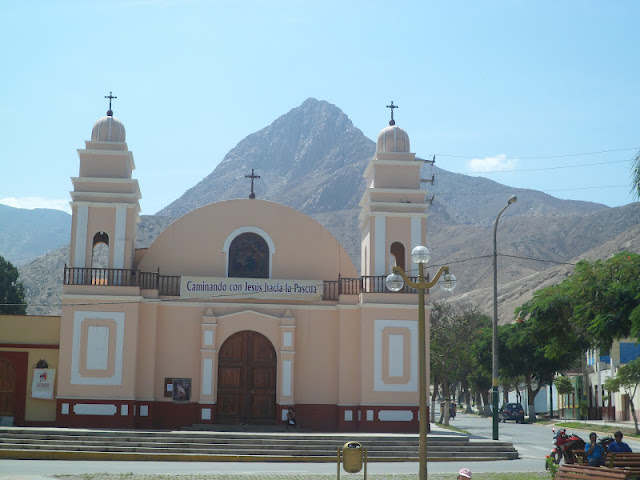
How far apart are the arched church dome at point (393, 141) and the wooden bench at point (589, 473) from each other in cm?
1782

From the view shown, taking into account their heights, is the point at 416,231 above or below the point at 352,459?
above

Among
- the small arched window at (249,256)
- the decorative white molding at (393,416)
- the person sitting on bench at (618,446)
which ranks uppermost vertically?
the small arched window at (249,256)

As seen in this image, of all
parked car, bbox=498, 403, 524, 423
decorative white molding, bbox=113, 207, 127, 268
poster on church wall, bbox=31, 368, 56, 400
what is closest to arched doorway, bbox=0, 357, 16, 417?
poster on church wall, bbox=31, 368, 56, 400

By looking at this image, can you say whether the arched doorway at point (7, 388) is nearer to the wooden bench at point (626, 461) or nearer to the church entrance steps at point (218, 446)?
the church entrance steps at point (218, 446)

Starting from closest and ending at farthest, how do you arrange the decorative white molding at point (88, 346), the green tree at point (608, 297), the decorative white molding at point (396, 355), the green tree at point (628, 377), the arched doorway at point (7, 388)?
the green tree at point (608, 297) < the decorative white molding at point (88, 346) < the arched doorway at point (7, 388) < the decorative white molding at point (396, 355) < the green tree at point (628, 377)

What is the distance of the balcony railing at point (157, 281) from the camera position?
3014 cm

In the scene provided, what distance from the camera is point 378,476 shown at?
20.3 metres

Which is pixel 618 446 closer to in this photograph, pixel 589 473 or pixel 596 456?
pixel 596 456

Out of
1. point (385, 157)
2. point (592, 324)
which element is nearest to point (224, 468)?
point (592, 324)

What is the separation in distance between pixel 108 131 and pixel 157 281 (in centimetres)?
585

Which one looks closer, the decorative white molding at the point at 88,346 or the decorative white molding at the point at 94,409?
the decorative white molding at the point at 94,409

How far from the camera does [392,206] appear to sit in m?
31.8

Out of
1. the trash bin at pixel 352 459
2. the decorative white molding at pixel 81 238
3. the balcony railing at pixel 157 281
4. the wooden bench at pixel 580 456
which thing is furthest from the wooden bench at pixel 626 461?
the decorative white molding at pixel 81 238

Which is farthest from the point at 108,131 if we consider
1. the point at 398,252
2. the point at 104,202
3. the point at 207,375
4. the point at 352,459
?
the point at 352,459
